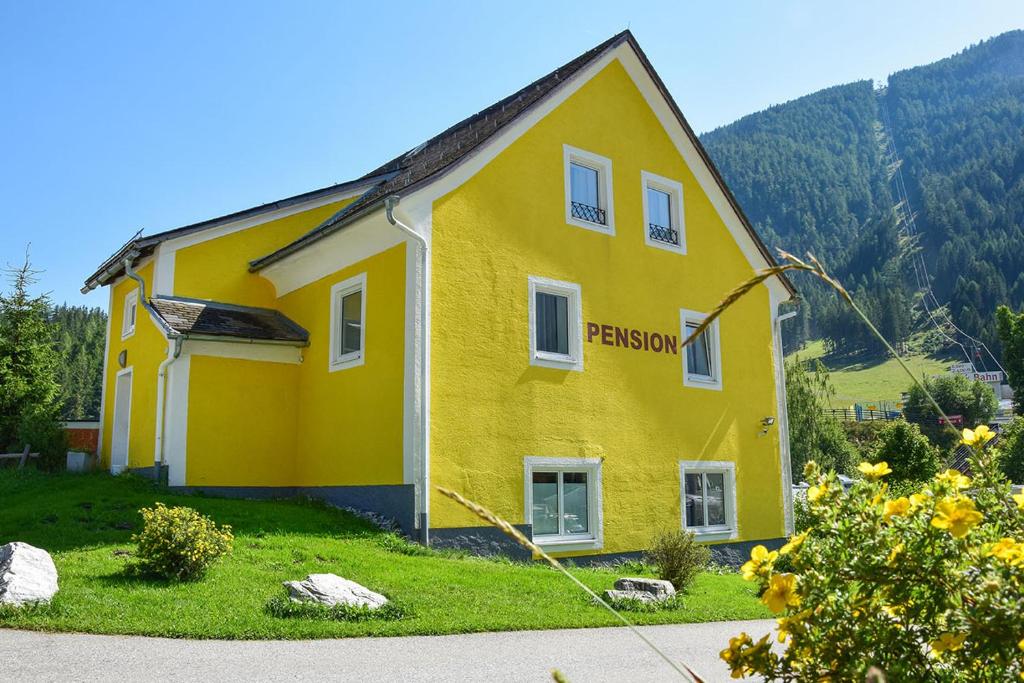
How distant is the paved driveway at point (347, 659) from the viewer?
6480 mm

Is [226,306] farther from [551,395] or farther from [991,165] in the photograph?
[991,165]

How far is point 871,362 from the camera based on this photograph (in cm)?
14950

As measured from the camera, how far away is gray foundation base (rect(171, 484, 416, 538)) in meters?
13.3

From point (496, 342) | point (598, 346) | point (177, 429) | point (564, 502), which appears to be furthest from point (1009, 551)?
point (177, 429)

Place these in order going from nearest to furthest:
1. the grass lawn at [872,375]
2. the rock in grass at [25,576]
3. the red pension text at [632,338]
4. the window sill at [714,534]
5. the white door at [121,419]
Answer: the rock in grass at [25,576] < the red pension text at [632,338] < the window sill at [714,534] < the white door at [121,419] < the grass lawn at [872,375]

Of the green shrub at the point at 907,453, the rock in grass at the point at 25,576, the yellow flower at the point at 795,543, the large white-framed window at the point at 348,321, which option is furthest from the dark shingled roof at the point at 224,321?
the green shrub at the point at 907,453

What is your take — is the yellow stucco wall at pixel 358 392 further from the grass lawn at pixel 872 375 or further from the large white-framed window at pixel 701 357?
the grass lawn at pixel 872 375

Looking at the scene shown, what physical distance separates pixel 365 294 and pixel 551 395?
12.6ft

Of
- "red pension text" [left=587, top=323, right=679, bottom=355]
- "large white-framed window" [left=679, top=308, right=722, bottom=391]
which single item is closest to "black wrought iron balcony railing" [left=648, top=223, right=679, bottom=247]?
"large white-framed window" [left=679, top=308, right=722, bottom=391]

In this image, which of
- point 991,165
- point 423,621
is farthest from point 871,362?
point 423,621

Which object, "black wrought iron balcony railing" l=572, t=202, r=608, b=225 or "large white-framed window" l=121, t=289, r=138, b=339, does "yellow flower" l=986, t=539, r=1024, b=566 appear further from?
"large white-framed window" l=121, t=289, r=138, b=339

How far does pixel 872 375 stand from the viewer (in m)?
142

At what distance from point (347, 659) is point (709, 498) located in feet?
39.1

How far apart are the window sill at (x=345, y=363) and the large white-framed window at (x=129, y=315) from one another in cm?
589
